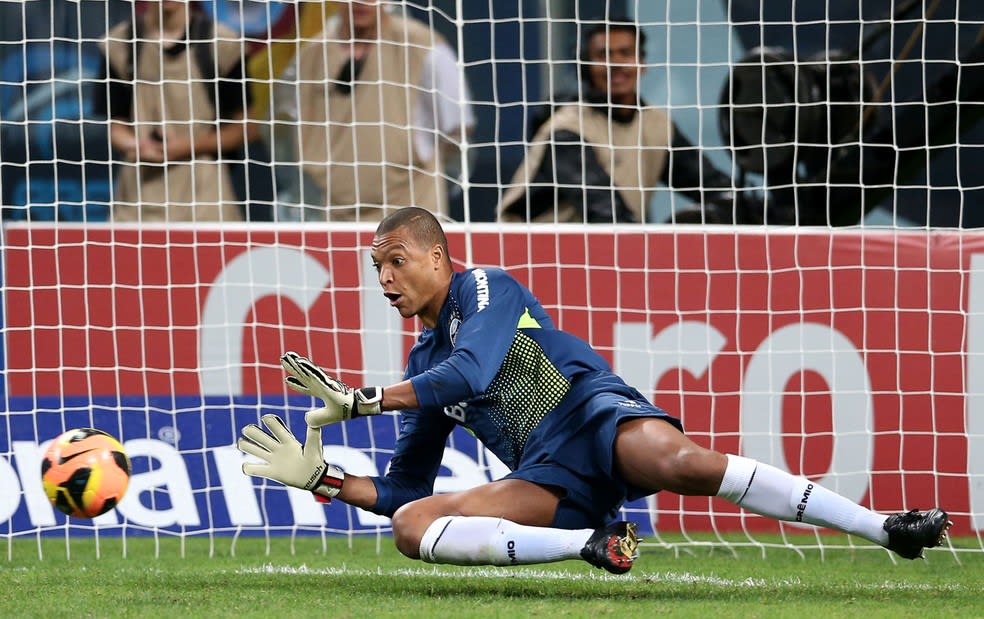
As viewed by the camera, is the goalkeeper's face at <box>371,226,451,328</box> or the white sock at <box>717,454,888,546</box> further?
the goalkeeper's face at <box>371,226,451,328</box>

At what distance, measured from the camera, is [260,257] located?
25.7 feet

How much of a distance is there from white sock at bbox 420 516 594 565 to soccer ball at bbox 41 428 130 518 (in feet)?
3.69

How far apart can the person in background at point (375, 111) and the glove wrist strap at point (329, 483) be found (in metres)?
3.08

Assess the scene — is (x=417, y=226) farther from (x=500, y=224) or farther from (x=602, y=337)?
(x=602, y=337)

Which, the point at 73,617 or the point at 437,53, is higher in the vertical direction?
the point at 437,53

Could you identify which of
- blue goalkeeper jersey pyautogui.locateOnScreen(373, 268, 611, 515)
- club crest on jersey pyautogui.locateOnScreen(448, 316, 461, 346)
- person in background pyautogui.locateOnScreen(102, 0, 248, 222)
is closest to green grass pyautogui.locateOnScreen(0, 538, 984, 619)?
blue goalkeeper jersey pyautogui.locateOnScreen(373, 268, 611, 515)

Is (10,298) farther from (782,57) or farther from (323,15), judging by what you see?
(782,57)

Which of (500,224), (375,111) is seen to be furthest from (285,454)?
(375,111)

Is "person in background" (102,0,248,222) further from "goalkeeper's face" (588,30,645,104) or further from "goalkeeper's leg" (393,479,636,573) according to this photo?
"goalkeeper's leg" (393,479,636,573)

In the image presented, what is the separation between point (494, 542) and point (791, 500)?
3.34ft

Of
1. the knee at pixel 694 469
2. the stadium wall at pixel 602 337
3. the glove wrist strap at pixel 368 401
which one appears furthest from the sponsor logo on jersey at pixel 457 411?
the stadium wall at pixel 602 337

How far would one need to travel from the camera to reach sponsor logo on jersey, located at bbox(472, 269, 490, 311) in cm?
502

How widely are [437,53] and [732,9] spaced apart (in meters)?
1.80

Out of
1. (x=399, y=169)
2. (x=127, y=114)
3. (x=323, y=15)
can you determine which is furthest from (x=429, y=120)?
(x=127, y=114)
